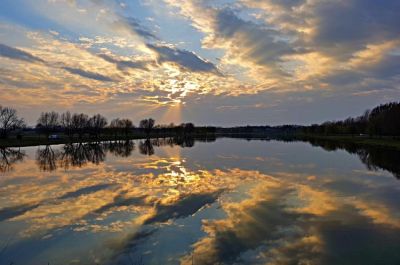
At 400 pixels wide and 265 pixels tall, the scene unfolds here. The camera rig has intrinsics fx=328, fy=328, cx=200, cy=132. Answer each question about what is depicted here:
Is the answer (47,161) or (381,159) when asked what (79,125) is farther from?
(381,159)

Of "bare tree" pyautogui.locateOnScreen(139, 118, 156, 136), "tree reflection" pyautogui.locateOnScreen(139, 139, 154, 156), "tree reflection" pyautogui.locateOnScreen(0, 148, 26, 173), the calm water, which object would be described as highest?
"bare tree" pyautogui.locateOnScreen(139, 118, 156, 136)

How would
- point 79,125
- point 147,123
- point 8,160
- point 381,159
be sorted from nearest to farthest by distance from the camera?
point 8,160 → point 381,159 → point 79,125 → point 147,123

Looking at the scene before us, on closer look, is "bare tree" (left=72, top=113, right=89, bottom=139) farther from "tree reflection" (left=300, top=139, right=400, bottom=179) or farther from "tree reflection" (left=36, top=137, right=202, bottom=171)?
"tree reflection" (left=300, top=139, right=400, bottom=179)

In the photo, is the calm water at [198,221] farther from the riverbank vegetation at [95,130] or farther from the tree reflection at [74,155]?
the riverbank vegetation at [95,130]

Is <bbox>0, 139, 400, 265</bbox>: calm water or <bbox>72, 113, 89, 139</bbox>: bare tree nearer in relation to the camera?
<bbox>0, 139, 400, 265</bbox>: calm water

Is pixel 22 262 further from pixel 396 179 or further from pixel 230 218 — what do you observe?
pixel 396 179

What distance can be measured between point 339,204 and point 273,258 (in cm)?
804

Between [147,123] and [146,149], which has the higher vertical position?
[147,123]

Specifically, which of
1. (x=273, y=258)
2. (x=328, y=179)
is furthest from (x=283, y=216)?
(x=328, y=179)

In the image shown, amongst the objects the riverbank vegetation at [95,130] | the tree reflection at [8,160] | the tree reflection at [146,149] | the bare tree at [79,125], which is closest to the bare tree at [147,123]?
the riverbank vegetation at [95,130]

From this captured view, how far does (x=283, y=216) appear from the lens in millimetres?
13102

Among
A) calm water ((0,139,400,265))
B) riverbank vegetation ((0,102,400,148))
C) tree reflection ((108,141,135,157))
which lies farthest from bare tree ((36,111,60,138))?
calm water ((0,139,400,265))

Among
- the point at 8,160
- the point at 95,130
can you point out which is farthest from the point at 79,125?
the point at 8,160

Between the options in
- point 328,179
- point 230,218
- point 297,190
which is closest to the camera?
point 230,218
